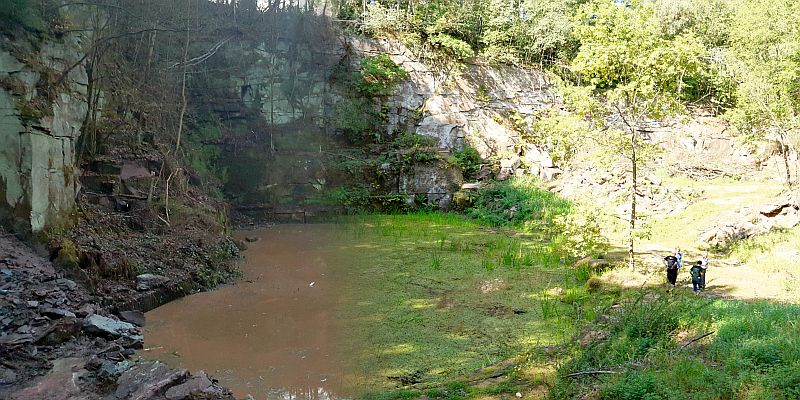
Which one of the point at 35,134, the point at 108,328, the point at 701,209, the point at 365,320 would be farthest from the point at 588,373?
the point at 701,209

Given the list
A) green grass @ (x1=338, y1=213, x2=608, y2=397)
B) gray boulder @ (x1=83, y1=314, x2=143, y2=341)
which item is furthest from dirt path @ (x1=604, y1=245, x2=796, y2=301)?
gray boulder @ (x1=83, y1=314, x2=143, y2=341)

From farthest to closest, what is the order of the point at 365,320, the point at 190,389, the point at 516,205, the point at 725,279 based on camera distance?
the point at 516,205
the point at 725,279
the point at 365,320
the point at 190,389

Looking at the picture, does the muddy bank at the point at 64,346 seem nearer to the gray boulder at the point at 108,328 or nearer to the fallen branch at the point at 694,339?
the gray boulder at the point at 108,328

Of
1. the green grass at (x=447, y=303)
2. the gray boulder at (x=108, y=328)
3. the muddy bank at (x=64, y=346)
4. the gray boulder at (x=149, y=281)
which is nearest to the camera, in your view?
the muddy bank at (x=64, y=346)

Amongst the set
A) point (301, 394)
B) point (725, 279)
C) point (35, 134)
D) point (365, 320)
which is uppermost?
point (35, 134)

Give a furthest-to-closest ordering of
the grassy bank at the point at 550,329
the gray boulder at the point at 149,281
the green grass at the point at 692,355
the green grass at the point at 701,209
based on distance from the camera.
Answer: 1. the green grass at the point at 701,209
2. the gray boulder at the point at 149,281
3. the grassy bank at the point at 550,329
4. the green grass at the point at 692,355

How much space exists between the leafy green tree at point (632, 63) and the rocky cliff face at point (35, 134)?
29.4 feet

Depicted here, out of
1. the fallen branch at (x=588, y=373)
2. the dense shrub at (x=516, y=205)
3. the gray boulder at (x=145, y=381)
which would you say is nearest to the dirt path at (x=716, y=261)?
the dense shrub at (x=516, y=205)

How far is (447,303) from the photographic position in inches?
325

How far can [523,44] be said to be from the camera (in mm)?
25750

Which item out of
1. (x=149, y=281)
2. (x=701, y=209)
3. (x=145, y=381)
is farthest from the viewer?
(x=701, y=209)

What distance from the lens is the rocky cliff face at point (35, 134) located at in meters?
7.84

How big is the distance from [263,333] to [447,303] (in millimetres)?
2829

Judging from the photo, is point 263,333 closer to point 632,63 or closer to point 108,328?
point 108,328
